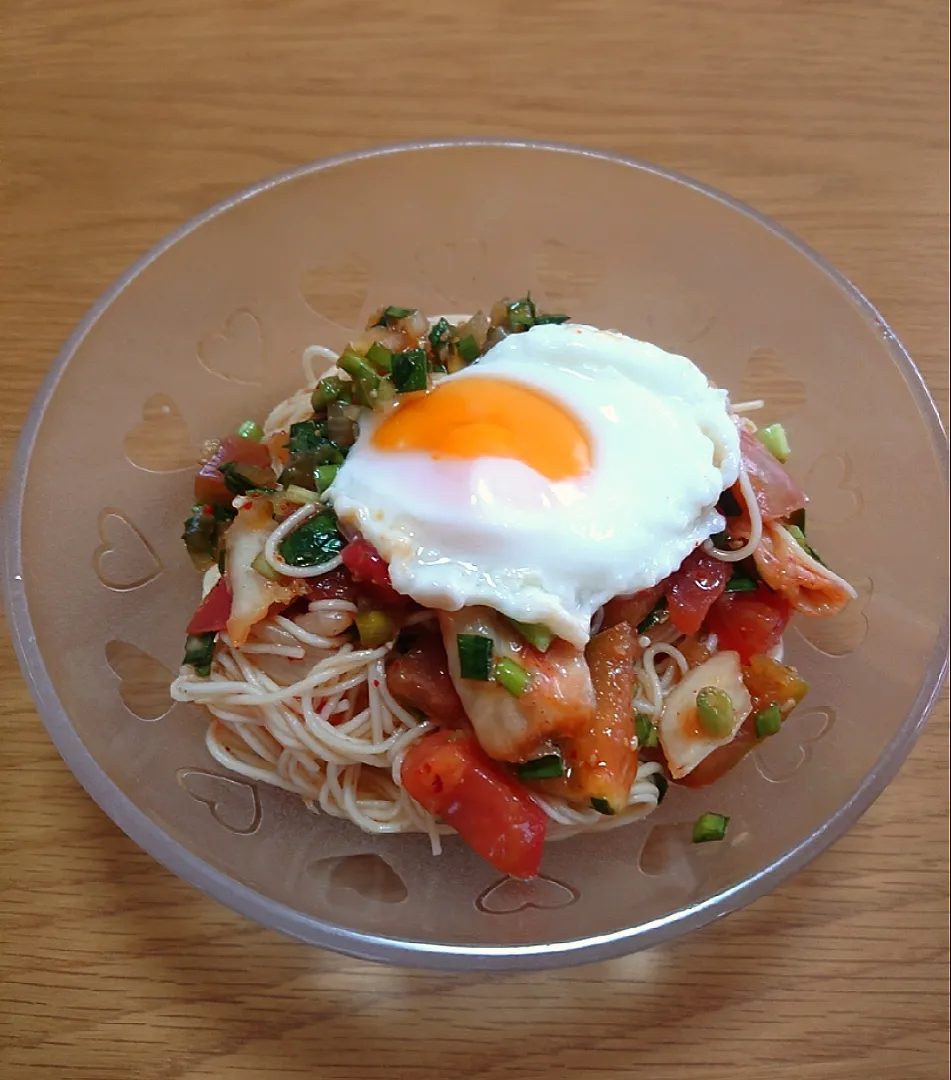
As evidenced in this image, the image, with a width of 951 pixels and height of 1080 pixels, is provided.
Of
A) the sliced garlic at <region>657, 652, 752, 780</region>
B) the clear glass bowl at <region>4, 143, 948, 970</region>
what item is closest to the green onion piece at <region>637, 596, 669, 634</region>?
the sliced garlic at <region>657, 652, 752, 780</region>

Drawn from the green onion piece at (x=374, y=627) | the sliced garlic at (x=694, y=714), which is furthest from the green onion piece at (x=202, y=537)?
the sliced garlic at (x=694, y=714)

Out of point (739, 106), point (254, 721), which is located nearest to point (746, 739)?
point (254, 721)

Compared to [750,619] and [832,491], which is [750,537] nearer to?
[750,619]

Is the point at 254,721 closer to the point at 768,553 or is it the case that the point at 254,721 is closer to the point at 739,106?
the point at 768,553

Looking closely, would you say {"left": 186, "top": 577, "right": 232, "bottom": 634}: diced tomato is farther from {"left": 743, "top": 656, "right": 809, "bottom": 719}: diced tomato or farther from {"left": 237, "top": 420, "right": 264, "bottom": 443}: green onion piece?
{"left": 743, "top": 656, "right": 809, "bottom": 719}: diced tomato

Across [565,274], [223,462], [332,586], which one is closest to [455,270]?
[565,274]
